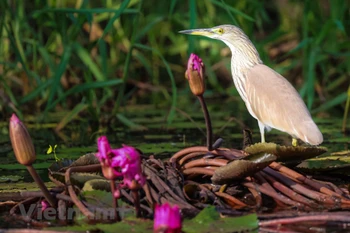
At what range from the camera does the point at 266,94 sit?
4531mm

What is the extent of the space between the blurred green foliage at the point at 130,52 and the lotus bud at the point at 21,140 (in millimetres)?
2275

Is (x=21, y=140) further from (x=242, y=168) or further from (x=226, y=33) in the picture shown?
(x=226, y=33)

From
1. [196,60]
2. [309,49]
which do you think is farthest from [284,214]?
[309,49]

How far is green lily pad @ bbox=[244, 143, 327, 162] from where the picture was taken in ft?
11.7

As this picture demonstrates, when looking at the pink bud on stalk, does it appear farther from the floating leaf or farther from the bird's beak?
the bird's beak

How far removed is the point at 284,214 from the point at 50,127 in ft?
11.0

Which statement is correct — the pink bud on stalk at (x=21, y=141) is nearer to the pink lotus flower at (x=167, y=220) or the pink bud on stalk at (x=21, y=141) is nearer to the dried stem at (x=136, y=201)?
the dried stem at (x=136, y=201)

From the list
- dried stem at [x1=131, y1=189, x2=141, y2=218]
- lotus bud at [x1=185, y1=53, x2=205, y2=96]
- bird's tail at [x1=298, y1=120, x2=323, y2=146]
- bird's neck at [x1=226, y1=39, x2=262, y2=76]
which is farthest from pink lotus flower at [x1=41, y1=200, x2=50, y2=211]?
bird's neck at [x1=226, y1=39, x2=262, y2=76]

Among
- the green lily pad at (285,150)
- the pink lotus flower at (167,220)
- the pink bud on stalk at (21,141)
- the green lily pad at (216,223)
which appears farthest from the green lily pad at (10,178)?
the pink lotus flower at (167,220)

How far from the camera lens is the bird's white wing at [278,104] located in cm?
418

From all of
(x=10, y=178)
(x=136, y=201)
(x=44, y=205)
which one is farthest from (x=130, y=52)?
(x=136, y=201)

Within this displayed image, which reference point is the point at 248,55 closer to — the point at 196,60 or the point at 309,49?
the point at 196,60

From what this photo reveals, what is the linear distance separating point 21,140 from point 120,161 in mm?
365

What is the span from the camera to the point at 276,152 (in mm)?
3600
